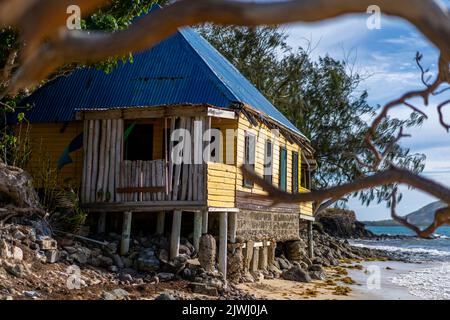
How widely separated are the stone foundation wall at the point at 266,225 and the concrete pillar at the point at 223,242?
100 centimetres

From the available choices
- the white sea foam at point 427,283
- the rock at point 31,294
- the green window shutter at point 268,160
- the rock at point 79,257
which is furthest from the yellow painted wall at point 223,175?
the white sea foam at point 427,283

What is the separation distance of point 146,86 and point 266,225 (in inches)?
225

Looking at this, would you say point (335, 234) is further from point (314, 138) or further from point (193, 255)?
point (193, 255)

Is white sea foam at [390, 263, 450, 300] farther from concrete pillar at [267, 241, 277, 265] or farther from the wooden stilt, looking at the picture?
the wooden stilt

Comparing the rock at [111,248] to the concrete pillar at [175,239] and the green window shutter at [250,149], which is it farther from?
the green window shutter at [250,149]

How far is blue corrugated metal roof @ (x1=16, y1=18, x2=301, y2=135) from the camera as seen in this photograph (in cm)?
1731

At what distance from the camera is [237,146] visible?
17.0m

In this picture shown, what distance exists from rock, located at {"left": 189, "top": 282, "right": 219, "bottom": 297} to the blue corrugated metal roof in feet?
17.4

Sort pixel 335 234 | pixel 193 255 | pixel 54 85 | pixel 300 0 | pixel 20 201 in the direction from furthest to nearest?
1. pixel 335 234
2. pixel 54 85
3. pixel 193 255
4. pixel 20 201
5. pixel 300 0

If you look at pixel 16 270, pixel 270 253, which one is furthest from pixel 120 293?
pixel 270 253


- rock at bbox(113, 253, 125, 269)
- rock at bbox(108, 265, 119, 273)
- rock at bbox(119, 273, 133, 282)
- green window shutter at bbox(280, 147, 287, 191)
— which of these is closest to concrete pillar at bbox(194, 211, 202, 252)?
rock at bbox(113, 253, 125, 269)

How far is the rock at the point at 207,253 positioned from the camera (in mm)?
14748
